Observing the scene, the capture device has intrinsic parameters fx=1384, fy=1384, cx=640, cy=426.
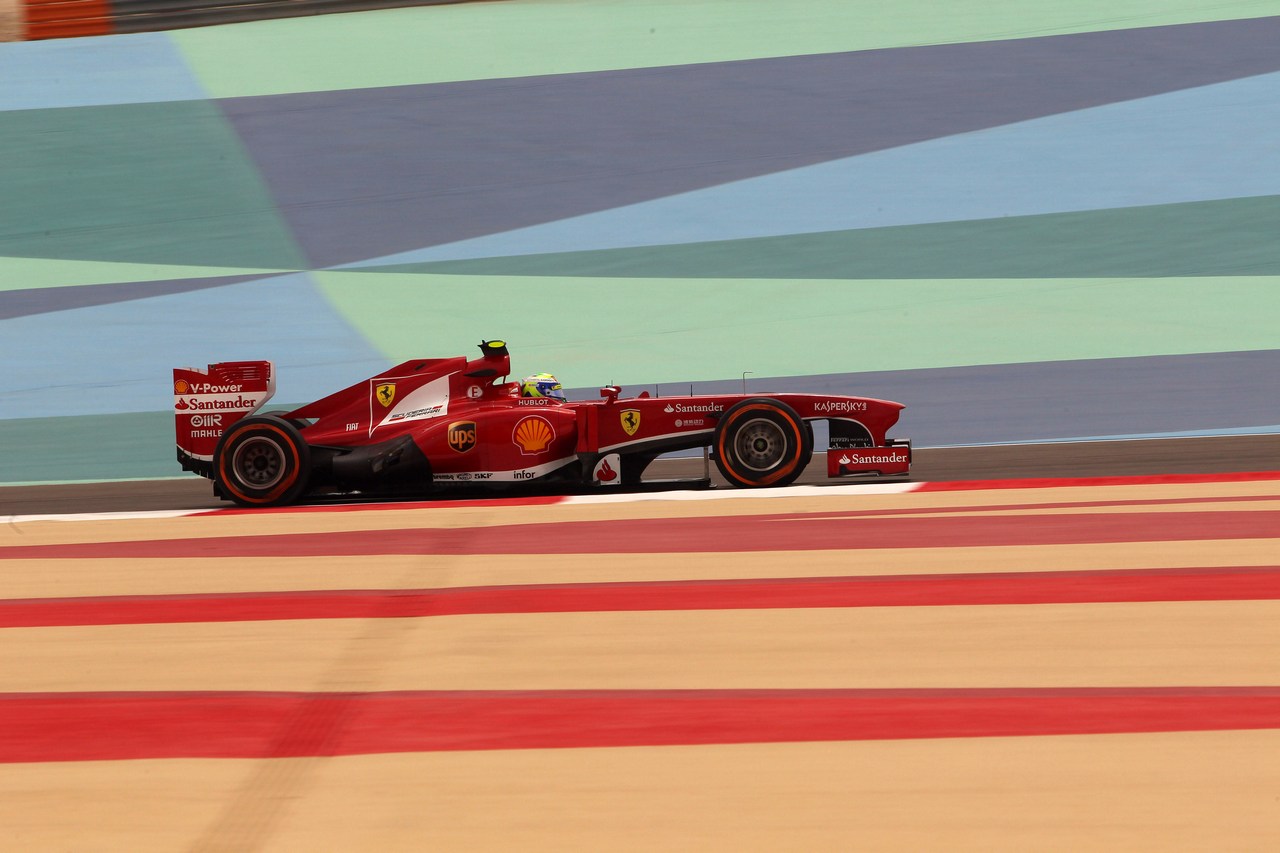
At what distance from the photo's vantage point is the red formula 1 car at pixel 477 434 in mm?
10336

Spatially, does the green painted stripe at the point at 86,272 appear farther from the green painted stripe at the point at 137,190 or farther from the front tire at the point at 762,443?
the front tire at the point at 762,443

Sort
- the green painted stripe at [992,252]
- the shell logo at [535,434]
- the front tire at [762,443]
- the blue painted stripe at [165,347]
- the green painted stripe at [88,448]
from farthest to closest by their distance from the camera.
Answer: the green painted stripe at [992,252] < the blue painted stripe at [165,347] < the green painted stripe at [88,448] < the shell logo at [535,434] < the front tire at [762,443]

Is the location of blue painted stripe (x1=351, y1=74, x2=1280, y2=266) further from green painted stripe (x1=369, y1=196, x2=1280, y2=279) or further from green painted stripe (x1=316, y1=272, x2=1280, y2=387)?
green painted stripe (x1=316, y1=272, x2=1280, y2=387)

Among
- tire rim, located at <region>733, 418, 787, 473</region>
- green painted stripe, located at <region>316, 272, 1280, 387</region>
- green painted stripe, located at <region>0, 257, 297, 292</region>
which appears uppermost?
green painted stripe, located at <region>0, 257, 297, 292</region>

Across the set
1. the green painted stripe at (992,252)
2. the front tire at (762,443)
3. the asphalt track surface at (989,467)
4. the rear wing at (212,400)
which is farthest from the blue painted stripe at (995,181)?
the front tire at (762,443)

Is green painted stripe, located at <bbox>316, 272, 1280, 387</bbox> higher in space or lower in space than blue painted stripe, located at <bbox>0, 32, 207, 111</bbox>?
lower

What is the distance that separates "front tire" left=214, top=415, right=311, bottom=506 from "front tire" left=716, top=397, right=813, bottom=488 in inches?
131

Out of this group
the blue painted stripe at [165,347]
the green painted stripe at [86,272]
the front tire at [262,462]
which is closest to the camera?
the front tire at [262,462]

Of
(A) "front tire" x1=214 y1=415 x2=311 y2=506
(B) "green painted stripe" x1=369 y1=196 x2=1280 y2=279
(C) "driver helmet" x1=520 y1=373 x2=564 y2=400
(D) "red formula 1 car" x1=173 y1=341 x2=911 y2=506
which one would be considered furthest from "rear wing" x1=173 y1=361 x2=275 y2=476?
(B) "green painted stripe" x1=369 y1=196 x2=1280 y2=279

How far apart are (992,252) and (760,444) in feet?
26.0

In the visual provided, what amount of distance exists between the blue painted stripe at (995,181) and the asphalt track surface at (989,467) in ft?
15.8

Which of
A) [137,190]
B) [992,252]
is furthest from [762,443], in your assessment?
[137,190]

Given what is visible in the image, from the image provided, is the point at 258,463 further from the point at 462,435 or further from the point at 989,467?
the point at 989,467

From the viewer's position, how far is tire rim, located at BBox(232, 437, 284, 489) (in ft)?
35.9
